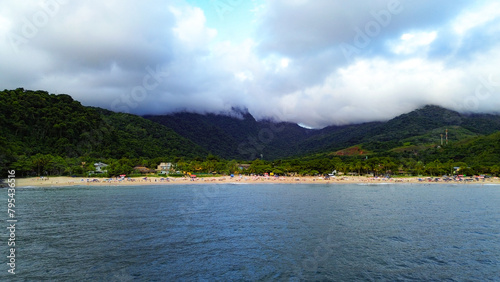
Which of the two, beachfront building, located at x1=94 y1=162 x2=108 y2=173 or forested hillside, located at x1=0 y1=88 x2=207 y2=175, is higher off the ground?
forested hillside, located at x1=0 y1=88 x2=207 y2=175

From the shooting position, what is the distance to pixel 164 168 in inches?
4894

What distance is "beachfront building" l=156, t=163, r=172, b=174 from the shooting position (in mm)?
120550

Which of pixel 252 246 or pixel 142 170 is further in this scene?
pixel 142 170

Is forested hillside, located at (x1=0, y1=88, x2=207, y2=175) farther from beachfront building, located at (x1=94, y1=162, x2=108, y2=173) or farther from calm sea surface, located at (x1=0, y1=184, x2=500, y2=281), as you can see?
calm sea surface, located at (x1=0, y1=184, x2=500, y2=281)

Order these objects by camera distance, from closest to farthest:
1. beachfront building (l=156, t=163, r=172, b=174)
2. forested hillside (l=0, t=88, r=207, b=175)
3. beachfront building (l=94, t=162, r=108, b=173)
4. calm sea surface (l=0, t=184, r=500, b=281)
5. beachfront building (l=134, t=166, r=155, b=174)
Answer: calm sea surface (l=0, t=184, r=500, b=281) < forested hillside (l=0, t=88, r=207, b=175) < beachfront building (l=94, t=162, r=108, b=173) < beachfront building (l=134, t=166, r=155, b=174) < beachfront building (l=156, t=163, r=172, b=174)

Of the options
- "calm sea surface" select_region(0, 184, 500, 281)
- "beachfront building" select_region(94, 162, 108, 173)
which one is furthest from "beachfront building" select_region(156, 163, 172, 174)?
"calm sea surface" select_region(0, 184, 500, 281)

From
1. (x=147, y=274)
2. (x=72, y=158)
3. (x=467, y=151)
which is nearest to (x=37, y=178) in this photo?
(x=72, y=158)

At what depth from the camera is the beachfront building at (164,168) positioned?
396 feet

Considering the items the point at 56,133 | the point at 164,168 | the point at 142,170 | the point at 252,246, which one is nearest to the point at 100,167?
the point at 142,170

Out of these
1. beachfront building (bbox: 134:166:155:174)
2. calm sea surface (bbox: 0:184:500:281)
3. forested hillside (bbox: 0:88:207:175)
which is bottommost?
calm sea surface (bbox: 0:184:500:281)

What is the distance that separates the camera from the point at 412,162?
460 ft

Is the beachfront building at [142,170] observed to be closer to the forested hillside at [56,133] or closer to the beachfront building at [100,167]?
the beachfront building at [100,167]

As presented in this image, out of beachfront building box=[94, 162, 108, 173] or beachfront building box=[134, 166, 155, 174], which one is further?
beachfront building box=[134, 166, 155, 174]

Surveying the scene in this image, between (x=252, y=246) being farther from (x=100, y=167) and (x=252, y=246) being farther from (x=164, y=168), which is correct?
(x=164, y=168)
